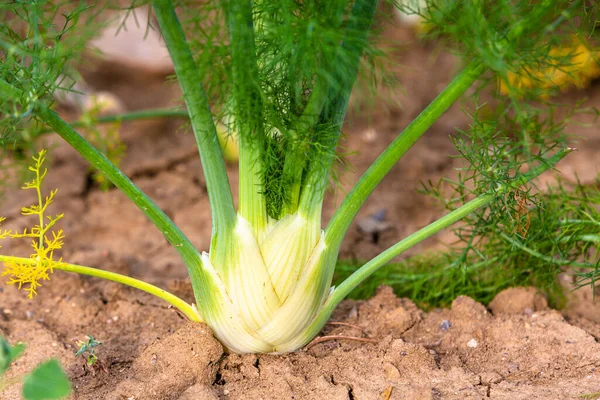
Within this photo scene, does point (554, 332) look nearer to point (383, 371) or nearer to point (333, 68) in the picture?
point (383, 371)

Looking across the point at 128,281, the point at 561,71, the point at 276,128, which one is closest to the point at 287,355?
the point at 128,281

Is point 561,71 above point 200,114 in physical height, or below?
above

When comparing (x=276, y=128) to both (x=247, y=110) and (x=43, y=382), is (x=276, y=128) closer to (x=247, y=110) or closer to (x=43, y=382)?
(x=247, y=110)

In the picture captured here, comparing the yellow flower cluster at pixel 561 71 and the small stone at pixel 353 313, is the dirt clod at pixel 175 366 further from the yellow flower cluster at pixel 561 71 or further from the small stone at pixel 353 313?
the yellow flower cluster at pixel 561 71

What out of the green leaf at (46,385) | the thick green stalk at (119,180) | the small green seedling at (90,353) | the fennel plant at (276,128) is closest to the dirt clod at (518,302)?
the fennel plant at (276,128)

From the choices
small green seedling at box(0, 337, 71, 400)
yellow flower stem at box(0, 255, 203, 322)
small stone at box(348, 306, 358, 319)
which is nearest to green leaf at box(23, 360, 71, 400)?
small green seedling at box(0, 337, 71, 400)

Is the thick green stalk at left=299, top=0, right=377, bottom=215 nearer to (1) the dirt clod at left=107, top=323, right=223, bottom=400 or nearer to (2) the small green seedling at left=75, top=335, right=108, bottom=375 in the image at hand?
(1) the dirt clod at left=107, top=323, right=223, bottom=400
